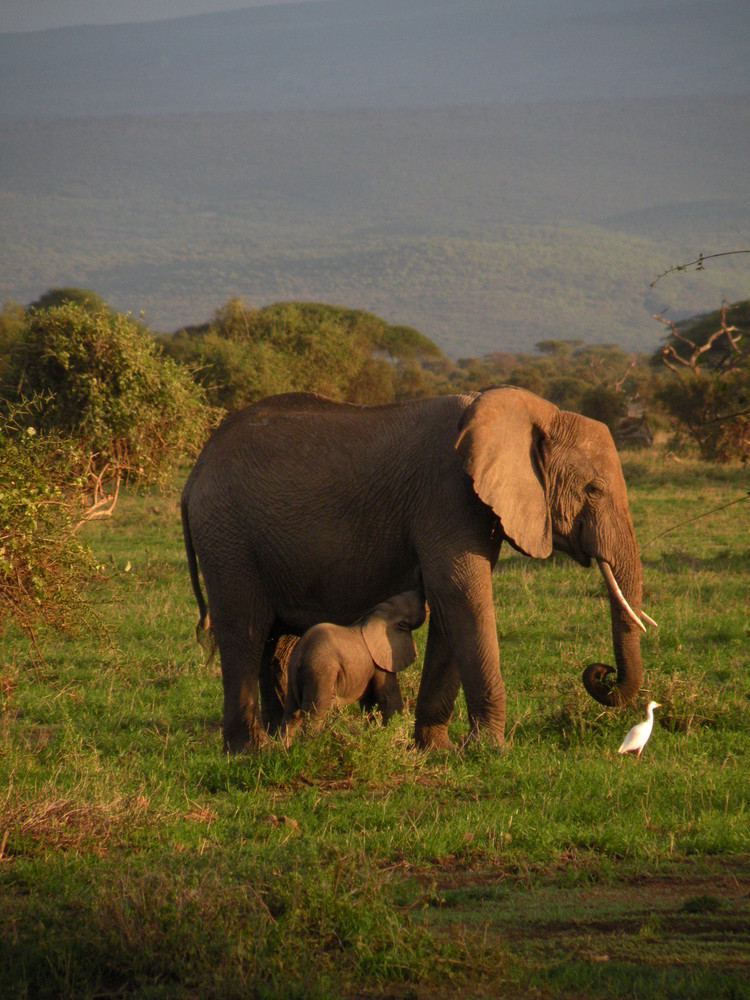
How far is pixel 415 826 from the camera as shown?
655 centimetres

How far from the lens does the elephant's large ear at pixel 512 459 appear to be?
8.14m

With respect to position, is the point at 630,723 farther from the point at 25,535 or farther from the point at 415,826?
the point at 25,535

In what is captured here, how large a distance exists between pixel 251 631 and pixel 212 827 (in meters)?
2.65

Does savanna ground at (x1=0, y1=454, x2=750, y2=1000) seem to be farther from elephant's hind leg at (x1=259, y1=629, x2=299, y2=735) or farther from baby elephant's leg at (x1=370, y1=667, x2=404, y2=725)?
baby elephant's leg at (x1=370, y1=667, x2=404, y2=725)

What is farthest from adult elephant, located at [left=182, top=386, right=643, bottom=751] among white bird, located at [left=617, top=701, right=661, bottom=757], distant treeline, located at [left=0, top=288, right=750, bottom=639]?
distant treeline, located at [left=0, top=288, right=750, bottom=639]

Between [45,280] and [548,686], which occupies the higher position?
[45,280]

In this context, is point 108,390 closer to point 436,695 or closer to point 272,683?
point 272,683

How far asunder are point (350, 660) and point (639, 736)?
192 centimetres

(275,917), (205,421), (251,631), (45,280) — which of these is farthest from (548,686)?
(45,280)

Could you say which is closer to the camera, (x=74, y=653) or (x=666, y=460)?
(x=74, y=653)

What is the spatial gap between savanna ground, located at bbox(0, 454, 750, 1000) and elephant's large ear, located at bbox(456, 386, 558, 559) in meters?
1.29

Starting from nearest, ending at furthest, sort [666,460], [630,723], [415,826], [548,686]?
1. [415,826]
2. [630,723]
3. [548,686]
4. [666,460]

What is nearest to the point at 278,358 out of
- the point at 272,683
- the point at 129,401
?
the point at 129,401

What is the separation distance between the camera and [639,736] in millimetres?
7879
